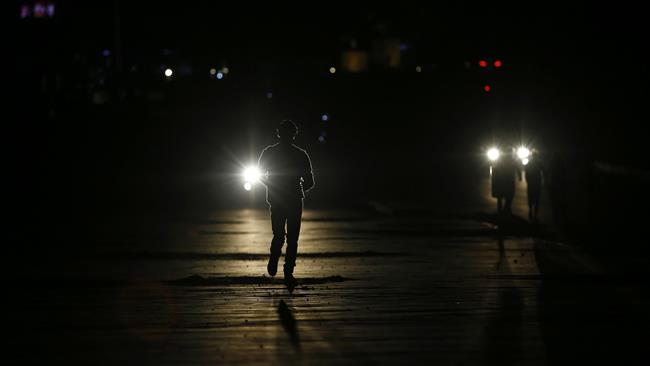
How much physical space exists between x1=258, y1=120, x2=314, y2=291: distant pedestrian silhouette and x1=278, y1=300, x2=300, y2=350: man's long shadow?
1729 mm

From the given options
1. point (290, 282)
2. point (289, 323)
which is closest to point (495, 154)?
point (290, 282)

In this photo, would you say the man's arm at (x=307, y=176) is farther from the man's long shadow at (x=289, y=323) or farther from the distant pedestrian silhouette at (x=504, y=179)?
the distant pedestrian silhouette at (x=504, y=179)

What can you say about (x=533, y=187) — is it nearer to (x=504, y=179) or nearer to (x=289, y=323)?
(x=504, y=179)

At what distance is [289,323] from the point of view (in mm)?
12438

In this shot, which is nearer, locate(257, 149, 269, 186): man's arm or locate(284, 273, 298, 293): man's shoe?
locate(284, 273, 298, 293): man's shoe

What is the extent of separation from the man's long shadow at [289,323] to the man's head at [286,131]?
232 centimetres

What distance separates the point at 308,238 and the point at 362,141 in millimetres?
124064

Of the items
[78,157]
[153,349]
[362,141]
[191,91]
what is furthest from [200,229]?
[362,141]

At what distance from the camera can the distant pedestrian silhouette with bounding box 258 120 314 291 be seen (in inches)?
619

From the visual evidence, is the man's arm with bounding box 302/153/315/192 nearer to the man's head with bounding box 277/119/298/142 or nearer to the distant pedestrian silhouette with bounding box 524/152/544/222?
the man's head with bounding box 277/119/298/142

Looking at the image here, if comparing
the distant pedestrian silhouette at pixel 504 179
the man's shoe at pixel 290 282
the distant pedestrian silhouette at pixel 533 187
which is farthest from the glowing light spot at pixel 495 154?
the man's shoe at pixel 290 282

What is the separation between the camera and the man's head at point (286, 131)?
52.1ft

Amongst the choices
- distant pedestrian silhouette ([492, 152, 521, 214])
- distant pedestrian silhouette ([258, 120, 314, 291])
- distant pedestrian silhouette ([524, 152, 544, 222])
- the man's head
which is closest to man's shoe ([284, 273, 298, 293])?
distant pedestrian silhouette ([258, 120, 314, 291])

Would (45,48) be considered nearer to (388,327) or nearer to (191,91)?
(191,91)
